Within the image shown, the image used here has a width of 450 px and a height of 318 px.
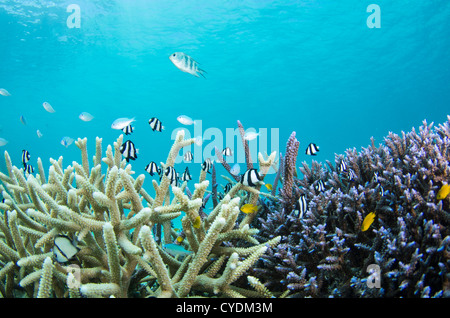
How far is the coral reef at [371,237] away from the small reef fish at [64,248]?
61.8 inches

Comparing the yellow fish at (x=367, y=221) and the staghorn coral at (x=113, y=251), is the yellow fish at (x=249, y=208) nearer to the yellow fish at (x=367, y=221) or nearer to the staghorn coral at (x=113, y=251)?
the staghorn coral at (x=113, y=251)

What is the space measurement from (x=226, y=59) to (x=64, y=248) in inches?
1509

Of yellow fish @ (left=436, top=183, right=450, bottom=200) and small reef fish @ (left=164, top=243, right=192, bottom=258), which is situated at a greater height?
yellow fish @ (left=436, top=183, right=450, bottom=200)

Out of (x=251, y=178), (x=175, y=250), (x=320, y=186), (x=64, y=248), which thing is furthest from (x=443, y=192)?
(x=64, y=248)

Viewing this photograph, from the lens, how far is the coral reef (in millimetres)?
2010

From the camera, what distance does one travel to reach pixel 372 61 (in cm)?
3847

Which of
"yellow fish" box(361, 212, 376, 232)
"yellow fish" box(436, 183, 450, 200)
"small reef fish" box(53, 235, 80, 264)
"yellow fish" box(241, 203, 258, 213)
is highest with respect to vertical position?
"yellow fish" box(436, 183, 450, 200)

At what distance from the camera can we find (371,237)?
2.52 metres

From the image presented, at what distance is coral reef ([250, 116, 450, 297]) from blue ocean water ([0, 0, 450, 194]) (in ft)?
22.8

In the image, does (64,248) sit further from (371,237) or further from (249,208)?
(371,237)

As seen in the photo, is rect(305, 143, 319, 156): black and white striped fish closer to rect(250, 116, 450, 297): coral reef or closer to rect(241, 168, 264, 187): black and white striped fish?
rect(250, 116, 450, 297): coral reef

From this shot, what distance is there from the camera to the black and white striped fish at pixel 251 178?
2752mm

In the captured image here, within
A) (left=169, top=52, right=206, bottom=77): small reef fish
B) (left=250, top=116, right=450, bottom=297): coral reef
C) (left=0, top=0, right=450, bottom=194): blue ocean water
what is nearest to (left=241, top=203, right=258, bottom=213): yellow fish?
(left=250, top=116, right=450, bottom=297): coral reef
